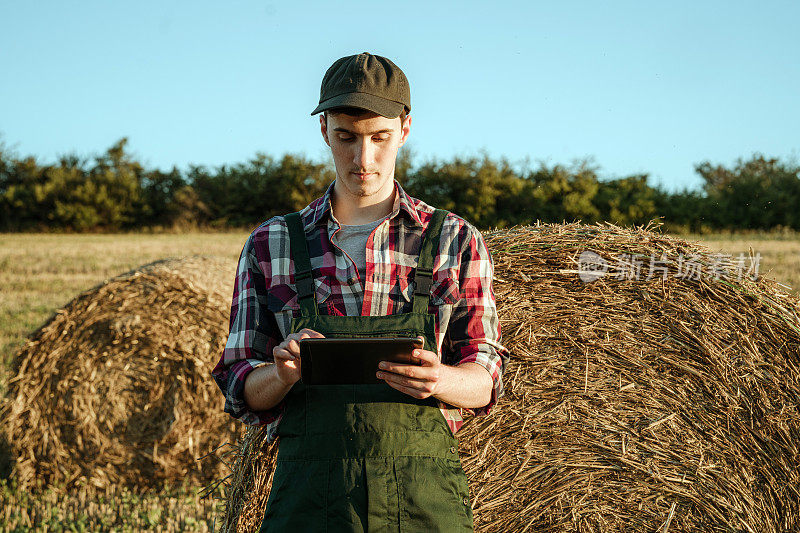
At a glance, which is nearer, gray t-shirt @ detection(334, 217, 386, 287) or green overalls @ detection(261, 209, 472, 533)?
green overalls @ detection(261, 209, 472, 533)

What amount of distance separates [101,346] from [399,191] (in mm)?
3923

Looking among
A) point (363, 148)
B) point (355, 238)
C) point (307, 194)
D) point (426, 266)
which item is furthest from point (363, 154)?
point (307, 194)

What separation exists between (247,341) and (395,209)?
0.65 m

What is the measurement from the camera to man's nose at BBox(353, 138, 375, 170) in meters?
2.22

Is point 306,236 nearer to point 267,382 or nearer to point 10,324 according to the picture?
point 267,382

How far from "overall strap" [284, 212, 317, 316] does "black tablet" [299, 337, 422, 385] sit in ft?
0.96

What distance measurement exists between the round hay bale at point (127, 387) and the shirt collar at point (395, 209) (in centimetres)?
323

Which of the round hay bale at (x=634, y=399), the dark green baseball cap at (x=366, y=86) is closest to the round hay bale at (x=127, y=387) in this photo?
the round hay bale at (x=634, y=399)

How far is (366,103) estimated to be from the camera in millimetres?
2162

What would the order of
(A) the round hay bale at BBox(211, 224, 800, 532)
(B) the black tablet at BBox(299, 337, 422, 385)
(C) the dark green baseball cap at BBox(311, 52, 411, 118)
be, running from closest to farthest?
(B) the black tablet at BBox(299, 337, 422, 385), (C) the dark green baseball cap at BBox(311, 52, 411, 118), (A) the round hay bale at BBox(211, 224, 800, 532)

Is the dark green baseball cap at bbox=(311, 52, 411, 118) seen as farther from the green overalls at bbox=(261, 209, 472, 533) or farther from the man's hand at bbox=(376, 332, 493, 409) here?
the man's hand at bbox=(376, 332, 493, 409)

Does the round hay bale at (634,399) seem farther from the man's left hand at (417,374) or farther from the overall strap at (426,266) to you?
the man's left hand at (417,374)

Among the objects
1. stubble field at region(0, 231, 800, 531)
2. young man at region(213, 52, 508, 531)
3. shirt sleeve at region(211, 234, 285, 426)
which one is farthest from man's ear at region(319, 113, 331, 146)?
stubble field at region(0, 231, 800, 531)

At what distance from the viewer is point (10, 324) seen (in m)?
8.97
